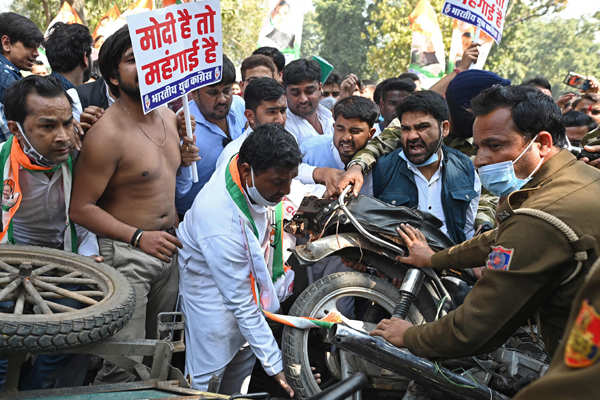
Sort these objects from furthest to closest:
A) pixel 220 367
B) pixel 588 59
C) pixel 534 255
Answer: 1. pixel 588 59
2. pixel 220 367
3. pixel 534 255

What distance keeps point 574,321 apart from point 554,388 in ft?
0.47

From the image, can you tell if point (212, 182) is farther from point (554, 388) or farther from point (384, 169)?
point (554, 388)

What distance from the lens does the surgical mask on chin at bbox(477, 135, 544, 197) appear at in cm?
243

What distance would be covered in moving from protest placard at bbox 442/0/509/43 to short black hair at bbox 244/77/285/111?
2549mm

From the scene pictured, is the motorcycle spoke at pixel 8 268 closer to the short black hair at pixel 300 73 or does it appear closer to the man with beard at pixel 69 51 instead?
the man with beard at pixel 69 51

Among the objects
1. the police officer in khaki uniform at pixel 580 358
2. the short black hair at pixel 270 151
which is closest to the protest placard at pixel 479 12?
the short black hair at pixel 270 151

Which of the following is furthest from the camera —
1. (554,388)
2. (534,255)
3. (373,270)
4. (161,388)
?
(373,270)

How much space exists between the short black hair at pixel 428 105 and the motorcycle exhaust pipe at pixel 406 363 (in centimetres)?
166

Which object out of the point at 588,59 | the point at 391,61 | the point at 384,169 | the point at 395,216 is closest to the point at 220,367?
the point at 395,216

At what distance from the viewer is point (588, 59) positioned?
6206 centimetres

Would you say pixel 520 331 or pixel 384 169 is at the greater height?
pixel 384 169

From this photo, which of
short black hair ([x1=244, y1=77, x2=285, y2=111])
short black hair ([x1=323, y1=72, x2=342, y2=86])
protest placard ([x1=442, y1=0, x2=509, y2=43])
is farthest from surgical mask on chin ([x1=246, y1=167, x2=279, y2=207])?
short black hair ([x1=323, y1=72, x2=342, y2=86])

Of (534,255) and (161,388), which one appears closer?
(534,255)

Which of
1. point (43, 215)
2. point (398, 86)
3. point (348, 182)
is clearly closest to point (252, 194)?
point (348, 182)
